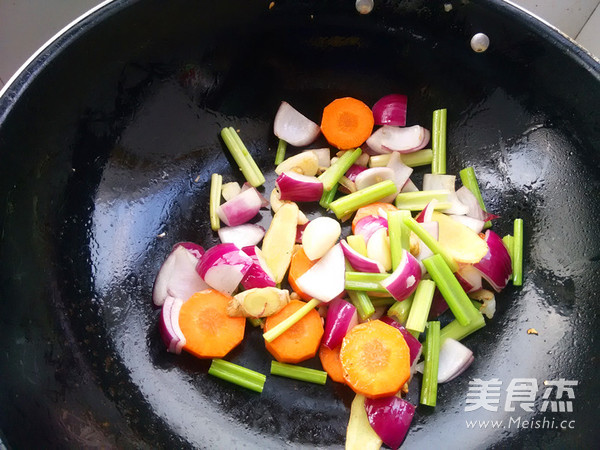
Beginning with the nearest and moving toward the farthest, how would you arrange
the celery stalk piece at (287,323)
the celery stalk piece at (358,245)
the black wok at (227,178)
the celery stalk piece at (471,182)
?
1. the black wok at (227,178)
2. the celery stalk piece at (287,323)
3. the celery stalk piece at (358,245)
4. the celery stalk piece at (471,182)

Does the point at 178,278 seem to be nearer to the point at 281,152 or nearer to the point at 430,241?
the point at 281,152

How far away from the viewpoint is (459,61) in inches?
54.7

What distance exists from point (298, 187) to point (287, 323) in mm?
360

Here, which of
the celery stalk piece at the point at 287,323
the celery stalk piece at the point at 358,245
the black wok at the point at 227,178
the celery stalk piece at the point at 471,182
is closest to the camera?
the black wok at the point at 227,178

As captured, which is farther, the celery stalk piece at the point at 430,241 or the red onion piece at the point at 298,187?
the red onion piece at the point at 298,187

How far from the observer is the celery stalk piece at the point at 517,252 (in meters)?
1.32

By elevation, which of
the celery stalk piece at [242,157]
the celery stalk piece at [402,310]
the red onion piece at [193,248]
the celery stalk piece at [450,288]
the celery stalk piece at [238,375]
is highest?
the celery stalk piece at [450,288]

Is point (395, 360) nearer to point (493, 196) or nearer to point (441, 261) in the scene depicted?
point (441, 261)

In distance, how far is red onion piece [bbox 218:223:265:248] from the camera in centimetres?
138

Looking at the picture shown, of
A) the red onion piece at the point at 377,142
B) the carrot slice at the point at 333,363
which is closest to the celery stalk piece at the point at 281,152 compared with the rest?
the red onion piece at the point at 377,142

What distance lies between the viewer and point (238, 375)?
1229 millimetres

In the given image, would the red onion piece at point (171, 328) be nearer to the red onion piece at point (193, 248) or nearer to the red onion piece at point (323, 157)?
the red onion piece at point (193, 248)

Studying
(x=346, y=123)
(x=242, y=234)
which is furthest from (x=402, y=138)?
(x=242, y=234)

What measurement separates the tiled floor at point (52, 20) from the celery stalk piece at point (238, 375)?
107 cm
